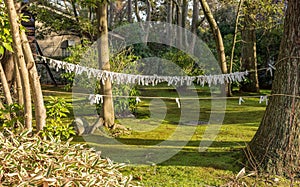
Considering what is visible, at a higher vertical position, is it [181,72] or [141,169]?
[181,72]

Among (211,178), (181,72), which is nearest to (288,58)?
(211,178)

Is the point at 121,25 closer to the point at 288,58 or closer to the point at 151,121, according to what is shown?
the point at 151,121

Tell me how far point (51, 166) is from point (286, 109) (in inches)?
107

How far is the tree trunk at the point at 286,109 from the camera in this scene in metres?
3.43

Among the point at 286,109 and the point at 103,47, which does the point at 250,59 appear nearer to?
the point at 103,47

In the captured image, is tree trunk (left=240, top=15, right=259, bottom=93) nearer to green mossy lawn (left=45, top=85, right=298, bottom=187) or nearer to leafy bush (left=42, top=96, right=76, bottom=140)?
green mossy lawn (left=45, top=85, right=298, bottom=187)

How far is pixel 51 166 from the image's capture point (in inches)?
55.6

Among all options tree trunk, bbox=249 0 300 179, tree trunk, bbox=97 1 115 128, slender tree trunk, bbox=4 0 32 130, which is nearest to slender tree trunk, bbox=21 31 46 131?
slender tree trunk, bbox=4 0 32 130

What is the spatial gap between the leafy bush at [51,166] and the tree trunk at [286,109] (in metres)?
2.27

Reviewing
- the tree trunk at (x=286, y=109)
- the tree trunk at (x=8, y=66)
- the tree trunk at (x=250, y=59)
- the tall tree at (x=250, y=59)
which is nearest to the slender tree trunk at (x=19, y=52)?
the tree trunk at (x=286, y=109)

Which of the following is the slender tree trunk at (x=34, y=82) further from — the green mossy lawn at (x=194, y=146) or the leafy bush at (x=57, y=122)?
the green mossy lawn at (x=194, y=146)

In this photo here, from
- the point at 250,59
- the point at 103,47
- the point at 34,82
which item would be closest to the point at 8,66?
the point at 103,47

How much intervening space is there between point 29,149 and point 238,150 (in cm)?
343

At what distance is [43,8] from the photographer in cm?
800
